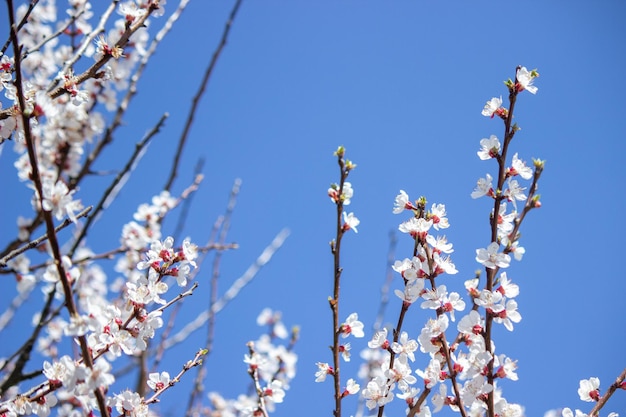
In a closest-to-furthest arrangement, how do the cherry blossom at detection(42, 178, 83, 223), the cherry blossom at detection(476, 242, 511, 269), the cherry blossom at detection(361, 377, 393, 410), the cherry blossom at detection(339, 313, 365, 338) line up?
1. the cherry blossom at detection(42, 178, 83, 223)
2. the cherry blossom at detection(476, 242, 511, 269)
3. the cherry blossom at detection(361, 377, 393, 410)
4. the cherry blossom at detection(339, 313, 365, 338)

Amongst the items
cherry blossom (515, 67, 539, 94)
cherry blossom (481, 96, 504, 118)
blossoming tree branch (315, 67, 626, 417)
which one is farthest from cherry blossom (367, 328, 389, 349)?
cherry blossom (515, 67, 539, 94)

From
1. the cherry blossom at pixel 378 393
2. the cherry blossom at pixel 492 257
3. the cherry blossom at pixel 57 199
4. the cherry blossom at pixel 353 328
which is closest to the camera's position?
the cherry blossom at pixel 57 199

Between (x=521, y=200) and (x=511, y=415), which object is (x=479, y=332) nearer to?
(x=511, y=415)

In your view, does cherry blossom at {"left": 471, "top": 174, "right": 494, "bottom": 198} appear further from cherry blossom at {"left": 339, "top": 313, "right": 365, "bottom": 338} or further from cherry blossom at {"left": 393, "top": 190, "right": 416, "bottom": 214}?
cherry blossom at {"left": 339, "top": 313, "right": 365, "bottom": 338}

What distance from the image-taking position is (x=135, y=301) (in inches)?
74.0

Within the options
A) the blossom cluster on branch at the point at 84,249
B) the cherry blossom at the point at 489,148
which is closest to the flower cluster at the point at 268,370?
the blossom cluster on branch at the point at 84,249

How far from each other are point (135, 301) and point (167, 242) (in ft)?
0.96

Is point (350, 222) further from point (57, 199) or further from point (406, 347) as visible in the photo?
point (57, 199)

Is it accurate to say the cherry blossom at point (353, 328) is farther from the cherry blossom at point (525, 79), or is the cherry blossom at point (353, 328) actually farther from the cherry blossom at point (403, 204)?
the cherry blossom at point (525, 79)

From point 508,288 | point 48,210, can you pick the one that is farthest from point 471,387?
point 48,210

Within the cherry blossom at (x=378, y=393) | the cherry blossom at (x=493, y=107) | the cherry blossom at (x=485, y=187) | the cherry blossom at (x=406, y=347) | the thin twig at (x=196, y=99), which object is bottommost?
the cherry blossom at (x=378, y=393)

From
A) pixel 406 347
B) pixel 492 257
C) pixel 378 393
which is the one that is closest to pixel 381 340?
pixel 406 347

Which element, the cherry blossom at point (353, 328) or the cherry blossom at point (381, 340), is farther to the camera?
the cherry blossom at point (353, 328)

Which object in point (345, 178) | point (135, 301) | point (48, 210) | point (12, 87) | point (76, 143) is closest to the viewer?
point (48, 210)
